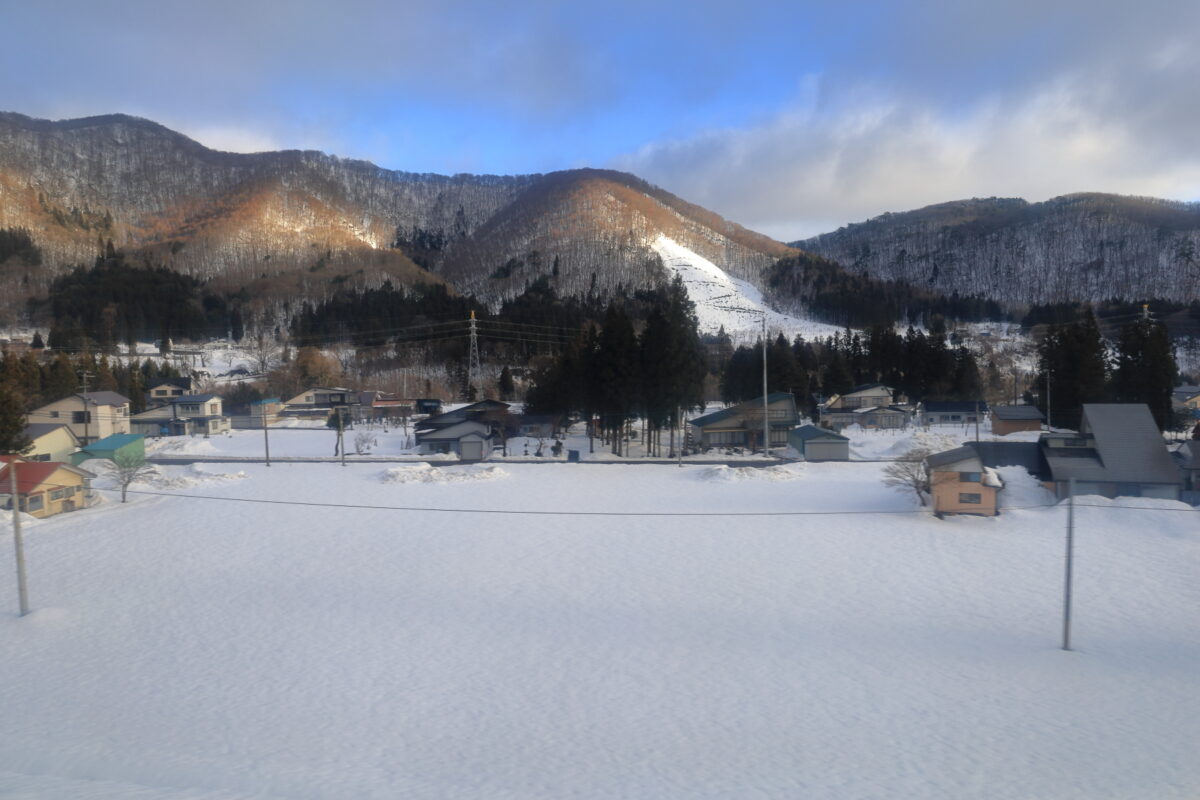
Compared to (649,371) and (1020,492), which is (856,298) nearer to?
(649,371)

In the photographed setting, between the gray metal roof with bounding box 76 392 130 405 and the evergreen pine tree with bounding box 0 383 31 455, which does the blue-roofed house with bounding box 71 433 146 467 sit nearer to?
the evergreen pine tree with bounding box 0 383 31 455

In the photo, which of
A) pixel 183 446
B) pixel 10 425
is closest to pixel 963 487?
pixel 10 425

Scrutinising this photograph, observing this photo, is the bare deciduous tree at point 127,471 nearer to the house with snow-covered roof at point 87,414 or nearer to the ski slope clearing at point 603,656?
the ski slope clearing at point 603,656

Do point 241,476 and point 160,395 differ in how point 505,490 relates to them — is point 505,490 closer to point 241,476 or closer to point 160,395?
point 241,476

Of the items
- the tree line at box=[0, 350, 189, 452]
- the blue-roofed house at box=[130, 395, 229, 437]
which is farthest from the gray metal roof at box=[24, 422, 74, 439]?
the blue-roofed house at box=[130, 395, 229, 437]

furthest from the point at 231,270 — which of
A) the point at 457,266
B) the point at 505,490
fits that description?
the point at 505,490

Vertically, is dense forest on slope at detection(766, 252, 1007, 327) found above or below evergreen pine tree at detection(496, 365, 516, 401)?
above
